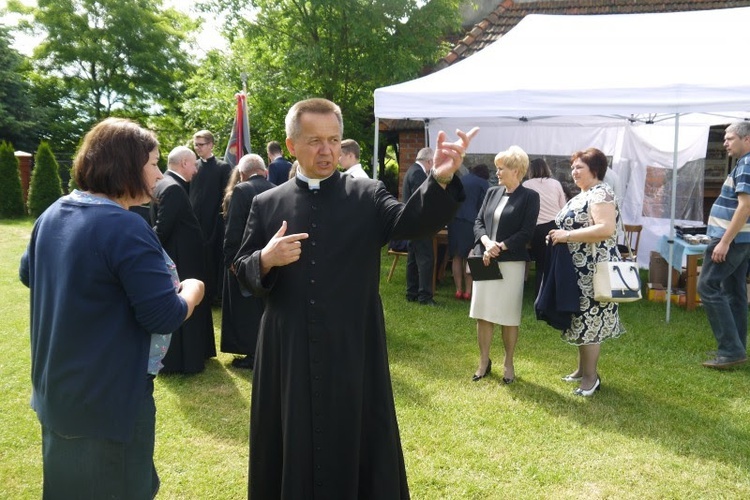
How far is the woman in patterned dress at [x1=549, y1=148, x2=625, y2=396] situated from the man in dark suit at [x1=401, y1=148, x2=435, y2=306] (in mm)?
3289

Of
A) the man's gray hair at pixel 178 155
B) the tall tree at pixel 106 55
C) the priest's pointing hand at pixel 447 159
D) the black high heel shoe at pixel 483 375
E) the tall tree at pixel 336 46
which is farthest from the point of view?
the tall tree at pixel 106 55

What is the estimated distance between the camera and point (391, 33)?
475 inches

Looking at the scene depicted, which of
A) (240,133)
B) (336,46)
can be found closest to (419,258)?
(240,133)

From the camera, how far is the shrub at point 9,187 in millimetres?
19500

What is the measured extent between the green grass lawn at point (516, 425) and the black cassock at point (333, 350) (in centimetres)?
116

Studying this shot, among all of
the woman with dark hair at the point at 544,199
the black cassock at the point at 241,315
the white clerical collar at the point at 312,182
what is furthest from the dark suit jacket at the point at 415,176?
the white clerical collar at the point at 312,182

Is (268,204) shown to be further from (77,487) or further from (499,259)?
(499,259)

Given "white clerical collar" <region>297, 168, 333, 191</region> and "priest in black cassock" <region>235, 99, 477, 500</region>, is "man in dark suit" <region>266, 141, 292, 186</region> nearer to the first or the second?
"white clerical collar" <region>297, 168, 333, 191</region>

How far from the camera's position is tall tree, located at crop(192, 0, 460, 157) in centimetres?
1162

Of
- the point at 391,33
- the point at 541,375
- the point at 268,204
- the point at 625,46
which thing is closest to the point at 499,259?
the point at 541,375

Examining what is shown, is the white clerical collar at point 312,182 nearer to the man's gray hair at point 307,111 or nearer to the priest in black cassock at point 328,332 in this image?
the priest in black cassock at point 328,332

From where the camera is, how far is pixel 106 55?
104 feet

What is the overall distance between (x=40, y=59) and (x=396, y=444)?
34.7m

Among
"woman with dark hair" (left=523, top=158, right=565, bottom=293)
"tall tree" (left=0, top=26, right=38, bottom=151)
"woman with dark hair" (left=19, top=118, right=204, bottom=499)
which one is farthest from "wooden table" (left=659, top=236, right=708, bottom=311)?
"tall tree" (left=0, top=26, right=38, bottom=151)
